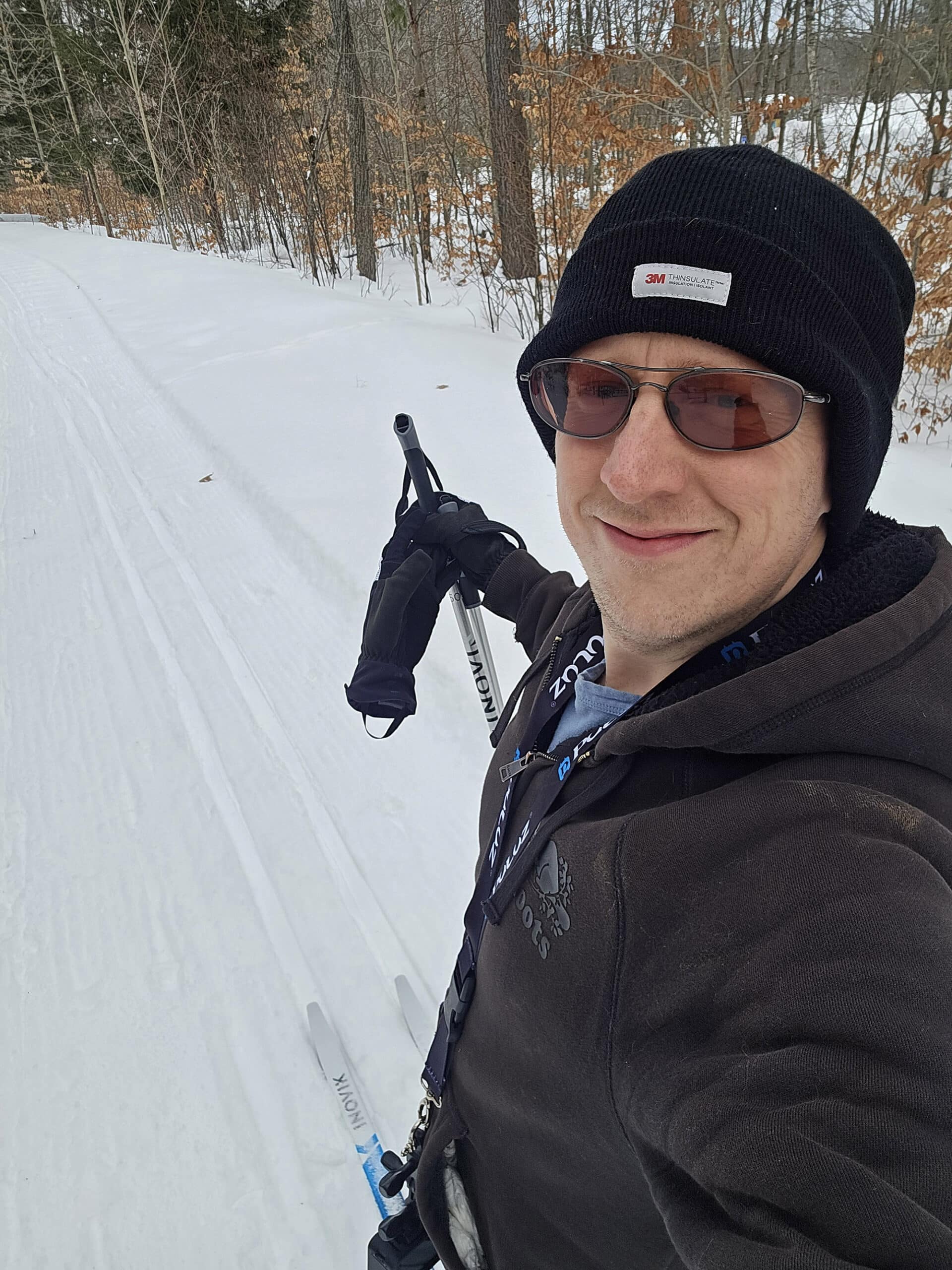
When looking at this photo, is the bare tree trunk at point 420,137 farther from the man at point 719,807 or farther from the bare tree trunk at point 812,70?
the man at point 719,807

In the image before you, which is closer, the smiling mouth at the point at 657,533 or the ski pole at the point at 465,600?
the smiling mouth at the point at 657,533

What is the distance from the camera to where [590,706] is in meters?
1.10

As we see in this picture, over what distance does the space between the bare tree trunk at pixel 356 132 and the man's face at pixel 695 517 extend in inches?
407

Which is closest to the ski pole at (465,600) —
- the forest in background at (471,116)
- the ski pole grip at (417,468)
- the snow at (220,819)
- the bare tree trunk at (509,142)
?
the ski pole grip at (417,468)

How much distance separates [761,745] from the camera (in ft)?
2.33

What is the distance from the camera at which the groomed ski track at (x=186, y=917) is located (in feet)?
5.76

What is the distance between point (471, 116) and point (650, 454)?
46.1 ft

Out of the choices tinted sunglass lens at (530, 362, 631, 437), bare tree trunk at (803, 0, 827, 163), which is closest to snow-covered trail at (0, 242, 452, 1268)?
tinted sunglass lens at (530, 362, 631, 437)

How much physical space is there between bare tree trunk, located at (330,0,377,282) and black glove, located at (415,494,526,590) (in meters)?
9.48

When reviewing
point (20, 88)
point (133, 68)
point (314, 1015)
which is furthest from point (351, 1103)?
point (20, 88)

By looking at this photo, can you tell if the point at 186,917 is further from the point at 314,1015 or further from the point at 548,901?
the point at 548,901

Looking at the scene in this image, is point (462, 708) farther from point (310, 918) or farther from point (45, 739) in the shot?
point (45, 739)

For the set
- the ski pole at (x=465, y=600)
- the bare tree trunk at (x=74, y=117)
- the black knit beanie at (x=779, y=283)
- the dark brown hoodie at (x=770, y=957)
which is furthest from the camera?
the bare tree trunk at (x=74, y=117)

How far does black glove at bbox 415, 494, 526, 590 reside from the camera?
6.54 feet
